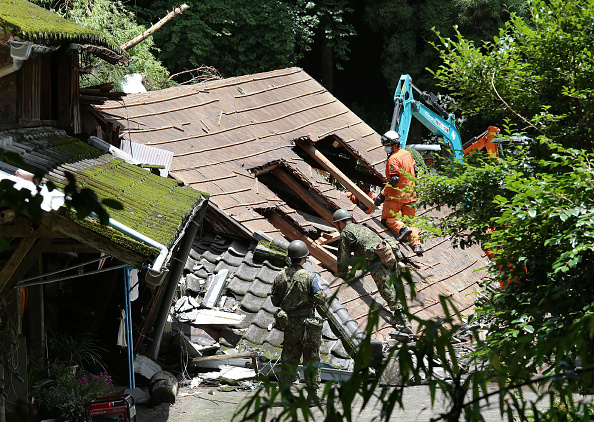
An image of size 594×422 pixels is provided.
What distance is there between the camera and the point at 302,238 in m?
11.1

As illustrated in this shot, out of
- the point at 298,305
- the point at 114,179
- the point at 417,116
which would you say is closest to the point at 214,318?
the point at 298,305

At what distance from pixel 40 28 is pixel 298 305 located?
13.6ft

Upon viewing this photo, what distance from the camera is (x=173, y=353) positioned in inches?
361

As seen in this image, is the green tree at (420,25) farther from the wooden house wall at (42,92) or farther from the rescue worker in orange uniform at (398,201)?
the wooden house wall at (42,92)

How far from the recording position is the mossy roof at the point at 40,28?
6.96 meters

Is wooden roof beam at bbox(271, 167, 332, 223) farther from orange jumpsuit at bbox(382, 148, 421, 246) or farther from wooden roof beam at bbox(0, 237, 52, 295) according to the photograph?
wooden roof beam at bbox(0, 237, 52, 295)

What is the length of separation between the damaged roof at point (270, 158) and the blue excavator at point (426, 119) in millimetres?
799

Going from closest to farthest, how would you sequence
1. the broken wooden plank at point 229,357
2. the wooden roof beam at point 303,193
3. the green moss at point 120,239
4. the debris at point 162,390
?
the green moss at point 120,239
the debris at point 162,390
the broken wooden plank at point 229,357
the wooden roof beam at point 303,193

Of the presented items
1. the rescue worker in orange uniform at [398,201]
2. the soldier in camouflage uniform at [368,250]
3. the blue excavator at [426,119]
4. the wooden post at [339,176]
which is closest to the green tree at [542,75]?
the soldier in camouflage uniform at [368,250]

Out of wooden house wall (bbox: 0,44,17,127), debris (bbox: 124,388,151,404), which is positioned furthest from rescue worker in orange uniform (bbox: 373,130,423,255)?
wooden house wall (bbox: 0,44,17,127)

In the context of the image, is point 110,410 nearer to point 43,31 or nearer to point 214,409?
point 214,409

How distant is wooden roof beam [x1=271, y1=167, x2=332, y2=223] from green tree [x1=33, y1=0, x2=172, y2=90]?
537cm

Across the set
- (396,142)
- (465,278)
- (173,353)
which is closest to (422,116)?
(396,142)

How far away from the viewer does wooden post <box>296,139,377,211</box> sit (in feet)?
41.7
